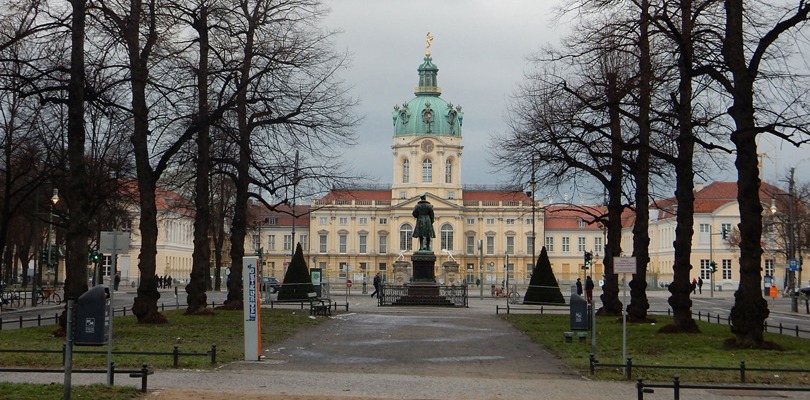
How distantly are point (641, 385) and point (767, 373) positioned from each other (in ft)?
17.2

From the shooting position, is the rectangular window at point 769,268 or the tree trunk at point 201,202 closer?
the tree trunk at point 201,202

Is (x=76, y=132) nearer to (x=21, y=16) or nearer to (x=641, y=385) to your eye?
(x=21, y=16)

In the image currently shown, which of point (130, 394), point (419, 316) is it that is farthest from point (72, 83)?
point (419, 316)

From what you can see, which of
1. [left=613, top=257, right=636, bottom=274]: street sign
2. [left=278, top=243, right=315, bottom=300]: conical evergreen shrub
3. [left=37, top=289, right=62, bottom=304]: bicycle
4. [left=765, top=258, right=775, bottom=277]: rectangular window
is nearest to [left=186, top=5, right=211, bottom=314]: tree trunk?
[left=278, top=243, right=315, bottom=300]: conical evergreen shrub

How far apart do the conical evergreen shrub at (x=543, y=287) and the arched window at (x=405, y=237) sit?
89.9 m

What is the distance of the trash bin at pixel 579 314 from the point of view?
2462 centimetres

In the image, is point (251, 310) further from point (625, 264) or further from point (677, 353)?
point (677, 353)

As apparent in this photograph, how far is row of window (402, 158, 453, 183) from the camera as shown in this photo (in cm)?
14238

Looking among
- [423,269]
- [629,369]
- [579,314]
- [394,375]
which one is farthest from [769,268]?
[394,375]

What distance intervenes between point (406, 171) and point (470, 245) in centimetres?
1360

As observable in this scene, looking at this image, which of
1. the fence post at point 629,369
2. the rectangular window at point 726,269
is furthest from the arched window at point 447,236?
the fence post at point 629,369

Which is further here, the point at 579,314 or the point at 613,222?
the point at 613,222

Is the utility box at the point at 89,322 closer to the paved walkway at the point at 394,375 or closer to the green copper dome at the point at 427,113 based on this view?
the paved walkway at the point at 394,375

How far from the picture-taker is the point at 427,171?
143 meters
